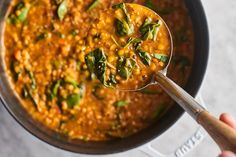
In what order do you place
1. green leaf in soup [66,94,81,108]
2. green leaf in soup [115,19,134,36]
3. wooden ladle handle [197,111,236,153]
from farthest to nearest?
green leaf in soup [66,94,81,108], green leaf in soup [115,19,134,36], wooden ladle handle [197,111,236,153]

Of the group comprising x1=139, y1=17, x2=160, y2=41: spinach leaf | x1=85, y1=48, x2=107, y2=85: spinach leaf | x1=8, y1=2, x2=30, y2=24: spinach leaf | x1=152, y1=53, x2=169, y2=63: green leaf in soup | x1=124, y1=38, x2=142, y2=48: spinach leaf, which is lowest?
x1=8, y1=2, x2=30, y2=24: spinach leaf

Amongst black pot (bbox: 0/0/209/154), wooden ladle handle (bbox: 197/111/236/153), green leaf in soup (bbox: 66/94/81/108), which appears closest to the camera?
wooden ladle handle (bbox: 197/111/236/153)

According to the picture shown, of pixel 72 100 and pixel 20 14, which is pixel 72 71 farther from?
pixel 20 14

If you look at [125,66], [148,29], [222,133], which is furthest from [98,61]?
[222,133]

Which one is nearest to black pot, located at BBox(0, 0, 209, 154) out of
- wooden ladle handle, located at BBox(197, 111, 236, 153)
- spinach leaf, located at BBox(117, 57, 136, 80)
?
spinach leaf, located at BBox(117, 57, 136, 80)

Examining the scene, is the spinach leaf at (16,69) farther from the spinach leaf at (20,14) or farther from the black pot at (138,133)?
the spinach leaf at (20,14)

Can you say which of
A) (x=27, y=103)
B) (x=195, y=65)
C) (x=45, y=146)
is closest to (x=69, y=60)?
(x=27, y=103)

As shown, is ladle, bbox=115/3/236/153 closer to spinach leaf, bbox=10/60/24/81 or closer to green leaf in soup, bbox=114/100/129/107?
green leaf in soup, bbox=114/100/129/107
